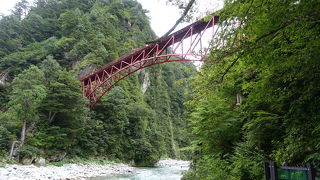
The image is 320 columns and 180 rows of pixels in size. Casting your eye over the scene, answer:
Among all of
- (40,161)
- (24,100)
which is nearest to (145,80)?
(40,161)

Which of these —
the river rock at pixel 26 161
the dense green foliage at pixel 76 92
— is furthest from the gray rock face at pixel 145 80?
the river rock at pixel 26 161

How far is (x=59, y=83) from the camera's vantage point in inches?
598

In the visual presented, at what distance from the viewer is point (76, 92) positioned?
51.6ft

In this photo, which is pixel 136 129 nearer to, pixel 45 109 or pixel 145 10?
pixel 45 109

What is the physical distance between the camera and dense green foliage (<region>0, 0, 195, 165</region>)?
44.8 ft

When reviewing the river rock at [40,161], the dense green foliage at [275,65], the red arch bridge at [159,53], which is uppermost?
the red arch bridge at [159,53]

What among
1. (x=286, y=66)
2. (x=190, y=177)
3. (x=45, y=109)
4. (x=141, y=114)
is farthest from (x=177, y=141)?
(x=286, y=66)

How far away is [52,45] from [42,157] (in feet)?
50.7

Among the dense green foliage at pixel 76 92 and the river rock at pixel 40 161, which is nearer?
the river rock at pixel 40 161

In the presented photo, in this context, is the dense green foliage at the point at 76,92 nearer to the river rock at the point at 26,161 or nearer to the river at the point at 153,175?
the river rock at the point at 26,161

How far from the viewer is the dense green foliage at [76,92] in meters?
13.7

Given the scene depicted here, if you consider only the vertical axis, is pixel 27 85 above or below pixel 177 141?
above

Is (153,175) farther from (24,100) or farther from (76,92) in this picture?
(24,100)

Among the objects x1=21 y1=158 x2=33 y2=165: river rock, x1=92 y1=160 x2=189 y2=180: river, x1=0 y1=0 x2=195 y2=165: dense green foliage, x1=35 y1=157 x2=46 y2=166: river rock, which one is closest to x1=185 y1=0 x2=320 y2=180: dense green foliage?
x1=0 y1=0 x2=195 y2=165: dense green foliage
